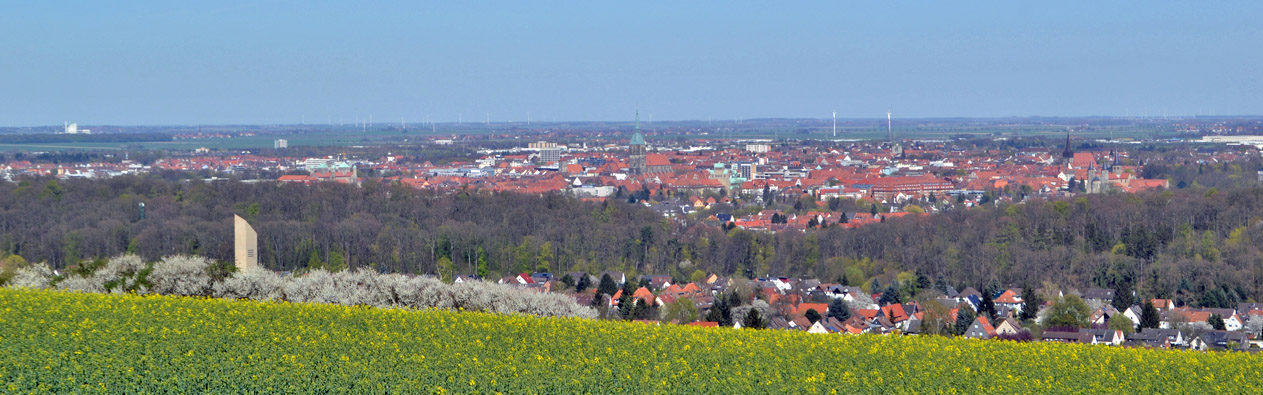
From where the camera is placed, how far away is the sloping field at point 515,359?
1020 cm

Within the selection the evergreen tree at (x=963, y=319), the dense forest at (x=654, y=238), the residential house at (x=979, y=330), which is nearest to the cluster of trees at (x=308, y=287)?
the evergreen tree at (x=963, y=319)

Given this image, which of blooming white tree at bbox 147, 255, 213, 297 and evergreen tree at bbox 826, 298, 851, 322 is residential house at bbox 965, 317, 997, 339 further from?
blooming white tree at bbox 147, 255, 213, 297

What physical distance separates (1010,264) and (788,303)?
1399cm

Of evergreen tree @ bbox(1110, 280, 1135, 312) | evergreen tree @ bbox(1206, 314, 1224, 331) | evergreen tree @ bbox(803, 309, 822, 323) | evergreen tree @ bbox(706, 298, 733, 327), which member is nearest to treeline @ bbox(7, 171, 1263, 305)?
evergreen tree @ bbox(1110, 280, 1135, 312)

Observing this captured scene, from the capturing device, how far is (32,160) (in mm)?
131250

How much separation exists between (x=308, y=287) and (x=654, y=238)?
3773 cm

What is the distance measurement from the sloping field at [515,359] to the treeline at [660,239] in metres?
29.5

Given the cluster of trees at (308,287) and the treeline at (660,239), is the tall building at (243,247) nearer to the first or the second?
the cluster of trees at (308,287)

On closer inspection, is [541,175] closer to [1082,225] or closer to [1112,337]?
[1082,225]

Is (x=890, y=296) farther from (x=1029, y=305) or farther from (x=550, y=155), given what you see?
(x=550, y=155)

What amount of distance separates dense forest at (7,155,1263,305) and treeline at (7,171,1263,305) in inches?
3.9

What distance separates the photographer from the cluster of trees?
1723 cm

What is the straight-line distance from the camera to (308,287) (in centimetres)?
1745

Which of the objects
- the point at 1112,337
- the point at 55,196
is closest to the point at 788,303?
the point at 1112,337
